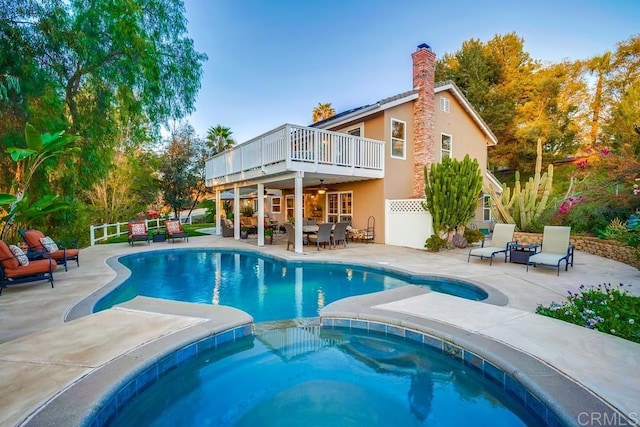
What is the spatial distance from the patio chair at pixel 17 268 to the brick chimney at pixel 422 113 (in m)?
12.7

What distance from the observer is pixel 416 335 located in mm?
4211

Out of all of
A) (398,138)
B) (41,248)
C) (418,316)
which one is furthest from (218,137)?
(418,316)

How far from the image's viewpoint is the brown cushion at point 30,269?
6.09 meters

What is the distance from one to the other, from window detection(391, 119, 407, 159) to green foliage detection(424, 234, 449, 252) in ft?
14.5

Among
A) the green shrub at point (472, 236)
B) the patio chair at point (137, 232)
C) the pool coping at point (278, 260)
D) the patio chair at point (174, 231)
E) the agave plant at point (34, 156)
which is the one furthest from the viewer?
the patio chair at point (174, 231)

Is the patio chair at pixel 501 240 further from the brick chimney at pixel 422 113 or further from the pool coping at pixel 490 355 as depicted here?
the brick chimney at pixel 422 113

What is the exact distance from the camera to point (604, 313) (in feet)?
14.1

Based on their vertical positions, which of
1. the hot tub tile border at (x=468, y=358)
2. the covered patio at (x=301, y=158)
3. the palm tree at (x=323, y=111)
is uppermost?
the palm tree at (x=323, y=111)

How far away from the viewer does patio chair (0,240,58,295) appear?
6090mm

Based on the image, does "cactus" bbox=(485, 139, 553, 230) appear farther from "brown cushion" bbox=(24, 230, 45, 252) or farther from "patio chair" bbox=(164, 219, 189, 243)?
"brown cushion" bbox=(24, 230, 45, 252)

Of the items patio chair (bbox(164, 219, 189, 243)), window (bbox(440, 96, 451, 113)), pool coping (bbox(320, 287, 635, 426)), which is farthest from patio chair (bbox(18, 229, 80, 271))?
window (bbox(440, 96, 451, 113))

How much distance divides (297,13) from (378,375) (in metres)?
16.1

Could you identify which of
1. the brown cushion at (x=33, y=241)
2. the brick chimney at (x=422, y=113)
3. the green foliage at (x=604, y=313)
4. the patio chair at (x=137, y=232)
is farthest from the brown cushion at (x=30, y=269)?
the brick chimney at (x=422, y=113)

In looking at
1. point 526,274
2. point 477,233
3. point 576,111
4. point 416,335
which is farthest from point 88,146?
point 576,111
